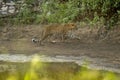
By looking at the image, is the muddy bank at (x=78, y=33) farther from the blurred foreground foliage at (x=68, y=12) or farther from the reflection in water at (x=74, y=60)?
the reflection in water at (x=74, y=60)

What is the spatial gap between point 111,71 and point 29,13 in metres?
9.25

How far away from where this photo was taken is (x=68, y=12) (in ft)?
59.8

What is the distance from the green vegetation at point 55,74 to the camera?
1122 cm

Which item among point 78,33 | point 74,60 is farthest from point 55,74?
point 78,33

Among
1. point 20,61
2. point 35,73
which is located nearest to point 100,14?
point 20,61

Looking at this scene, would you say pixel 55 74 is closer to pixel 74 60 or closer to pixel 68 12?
pixel 74 60

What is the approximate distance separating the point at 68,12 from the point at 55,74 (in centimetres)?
683

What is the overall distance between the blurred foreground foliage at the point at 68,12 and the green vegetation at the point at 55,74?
4.88 metres

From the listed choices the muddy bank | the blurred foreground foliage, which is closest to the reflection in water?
the muddy bank

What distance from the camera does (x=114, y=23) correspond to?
55.7 feet

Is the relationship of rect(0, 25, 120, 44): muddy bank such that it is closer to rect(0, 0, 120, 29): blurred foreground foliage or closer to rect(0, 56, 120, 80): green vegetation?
rect(0, 0, 120, 29): blurred foreground foliage

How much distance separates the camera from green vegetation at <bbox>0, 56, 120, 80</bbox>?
11.2 m

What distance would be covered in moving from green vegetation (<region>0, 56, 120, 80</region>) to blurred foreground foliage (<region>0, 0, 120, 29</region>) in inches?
192

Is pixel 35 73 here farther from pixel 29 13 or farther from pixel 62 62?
pixel 29 13
